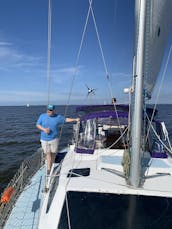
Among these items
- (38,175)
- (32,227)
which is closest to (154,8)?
(32,227)

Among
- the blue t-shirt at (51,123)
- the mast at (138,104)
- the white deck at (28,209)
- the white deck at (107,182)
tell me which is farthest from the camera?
the blue t-shirt at (51,123)

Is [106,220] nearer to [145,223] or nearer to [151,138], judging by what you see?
[145,223]

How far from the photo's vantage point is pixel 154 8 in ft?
12.3

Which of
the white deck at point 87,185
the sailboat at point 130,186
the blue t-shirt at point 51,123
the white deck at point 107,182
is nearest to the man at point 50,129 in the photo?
the blue t-shirt at point 51,123

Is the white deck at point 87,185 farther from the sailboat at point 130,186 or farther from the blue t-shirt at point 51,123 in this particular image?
the blue t-shirt at point 51,123

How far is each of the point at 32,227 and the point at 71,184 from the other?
5.39 feet

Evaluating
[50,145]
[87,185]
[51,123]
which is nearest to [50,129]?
[51,123]

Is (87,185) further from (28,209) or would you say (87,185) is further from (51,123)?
(51,123)

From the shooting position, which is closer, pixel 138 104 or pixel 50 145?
pixel 138 104

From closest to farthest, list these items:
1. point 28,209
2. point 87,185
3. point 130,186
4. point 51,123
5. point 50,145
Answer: point 130,186 → point 87,185 → point 28,209 → point 51,123 → point 50,145

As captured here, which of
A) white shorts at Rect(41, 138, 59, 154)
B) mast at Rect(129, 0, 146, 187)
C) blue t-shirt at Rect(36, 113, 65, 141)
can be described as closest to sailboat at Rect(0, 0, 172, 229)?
mast at Rect(129, 0, 146, 187)

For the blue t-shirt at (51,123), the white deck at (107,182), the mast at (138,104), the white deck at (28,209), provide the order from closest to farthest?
the mast at (138,104) < the white deck at (107,182) < the white deck at (28,209) < the blue t-shirt at (51,123)

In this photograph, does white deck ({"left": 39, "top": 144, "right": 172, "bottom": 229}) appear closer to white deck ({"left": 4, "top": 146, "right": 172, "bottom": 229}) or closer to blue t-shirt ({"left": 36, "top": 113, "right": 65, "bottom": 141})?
white deck ({"left": 4, "top": 146, "right": 172, "bottom": 229})

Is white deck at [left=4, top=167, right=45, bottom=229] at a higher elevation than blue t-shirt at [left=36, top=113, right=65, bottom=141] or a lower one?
lower
